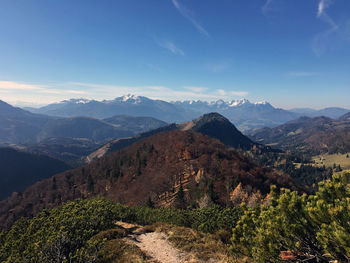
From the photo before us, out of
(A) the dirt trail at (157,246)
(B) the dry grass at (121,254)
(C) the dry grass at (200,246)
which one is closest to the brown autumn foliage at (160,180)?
(A) the dirt trail at (157,246)

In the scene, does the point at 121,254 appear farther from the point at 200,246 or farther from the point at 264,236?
the point at 264,236

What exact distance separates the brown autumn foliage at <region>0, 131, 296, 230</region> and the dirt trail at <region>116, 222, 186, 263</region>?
158ft

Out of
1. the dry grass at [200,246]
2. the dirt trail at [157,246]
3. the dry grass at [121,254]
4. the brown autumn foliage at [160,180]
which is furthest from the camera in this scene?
the brown autumn foliage at [160,180]

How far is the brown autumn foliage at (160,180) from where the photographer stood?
94062mm

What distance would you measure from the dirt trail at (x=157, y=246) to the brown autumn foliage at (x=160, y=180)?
158ft

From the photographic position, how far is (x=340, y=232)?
10.1 meters

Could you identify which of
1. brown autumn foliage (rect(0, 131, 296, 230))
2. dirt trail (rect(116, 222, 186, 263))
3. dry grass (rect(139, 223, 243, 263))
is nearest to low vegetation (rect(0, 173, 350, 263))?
dry grass (rect(139, 223, 243, 263))

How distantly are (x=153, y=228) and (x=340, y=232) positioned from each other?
101 ft

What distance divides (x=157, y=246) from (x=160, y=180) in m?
85.8

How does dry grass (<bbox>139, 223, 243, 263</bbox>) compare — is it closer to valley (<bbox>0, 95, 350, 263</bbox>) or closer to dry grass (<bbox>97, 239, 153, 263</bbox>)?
valley (<bbox>0, 95, 350, 263</bbox>)

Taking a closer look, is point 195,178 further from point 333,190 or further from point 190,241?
point 333,190

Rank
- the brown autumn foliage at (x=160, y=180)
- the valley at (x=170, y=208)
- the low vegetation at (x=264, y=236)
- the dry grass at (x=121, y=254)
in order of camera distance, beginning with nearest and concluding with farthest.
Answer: the low vegetation at (x=264, y=236) < the valley at (x=170, y=208) < the dry grass at (x=121, y=254) < the brown autumn foliage at (x=160, y=180)

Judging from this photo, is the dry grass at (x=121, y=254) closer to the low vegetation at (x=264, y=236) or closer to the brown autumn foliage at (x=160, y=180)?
the low vegetation at (x=264, y=236)

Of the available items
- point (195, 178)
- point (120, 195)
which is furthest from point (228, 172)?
point (120, 195)
